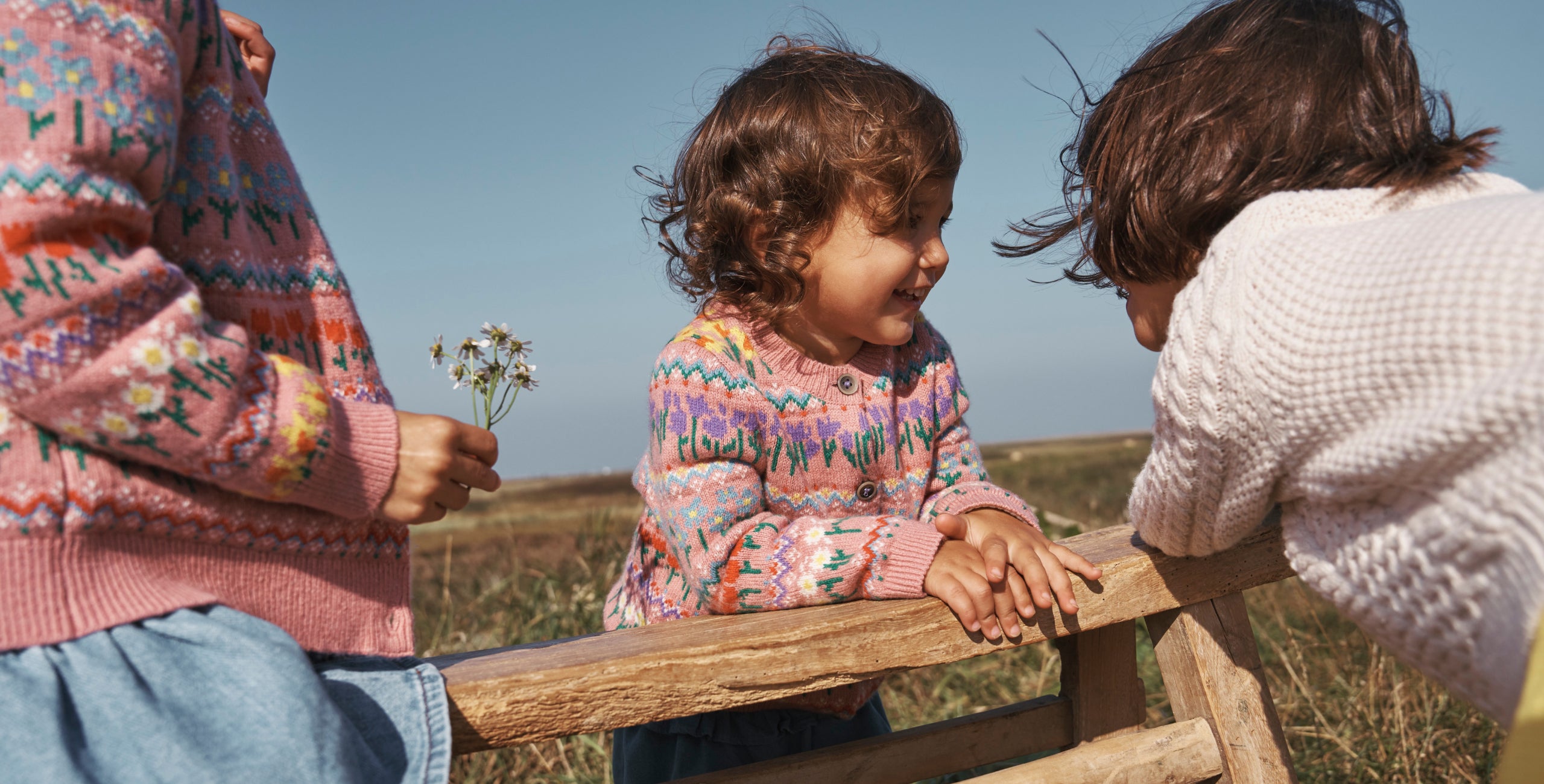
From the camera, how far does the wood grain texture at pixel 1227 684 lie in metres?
1.76

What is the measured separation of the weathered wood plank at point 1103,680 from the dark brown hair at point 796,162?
3.14ft

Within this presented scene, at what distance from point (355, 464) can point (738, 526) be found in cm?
76

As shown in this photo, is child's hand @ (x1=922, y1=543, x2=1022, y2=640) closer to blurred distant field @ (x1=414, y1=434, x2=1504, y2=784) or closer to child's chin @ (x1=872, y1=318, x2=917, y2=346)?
child's chin @ (x1=872, y1=318, x2=917, y2=346)

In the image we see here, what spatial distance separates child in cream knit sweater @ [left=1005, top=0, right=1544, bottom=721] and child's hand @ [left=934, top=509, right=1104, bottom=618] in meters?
0.15

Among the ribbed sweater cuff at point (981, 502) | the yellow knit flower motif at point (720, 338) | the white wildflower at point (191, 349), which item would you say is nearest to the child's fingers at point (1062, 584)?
the ribbed sweater cuff at point (981, 502)

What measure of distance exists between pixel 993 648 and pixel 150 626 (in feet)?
3.93

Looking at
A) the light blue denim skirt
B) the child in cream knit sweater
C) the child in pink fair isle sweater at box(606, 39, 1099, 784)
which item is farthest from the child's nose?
the light blue denim skirt

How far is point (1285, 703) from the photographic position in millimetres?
3016

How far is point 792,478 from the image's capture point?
6.53ft

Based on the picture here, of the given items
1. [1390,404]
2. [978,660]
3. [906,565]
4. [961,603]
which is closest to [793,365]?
[906,565]

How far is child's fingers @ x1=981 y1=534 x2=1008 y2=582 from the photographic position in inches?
63.2

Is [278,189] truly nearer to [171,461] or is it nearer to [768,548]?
[171,461]

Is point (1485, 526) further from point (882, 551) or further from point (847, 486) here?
point (847, 486)

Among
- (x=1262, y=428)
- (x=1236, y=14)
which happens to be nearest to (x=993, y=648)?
(x=1262, y=428)
